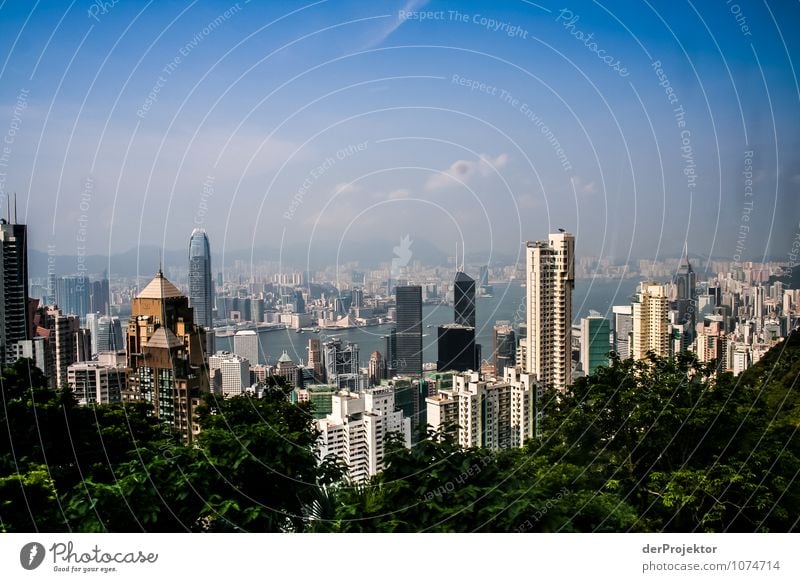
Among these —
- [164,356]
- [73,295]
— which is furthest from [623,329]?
[73,295]

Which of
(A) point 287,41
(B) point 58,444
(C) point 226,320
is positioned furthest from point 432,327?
(B) point 58,444

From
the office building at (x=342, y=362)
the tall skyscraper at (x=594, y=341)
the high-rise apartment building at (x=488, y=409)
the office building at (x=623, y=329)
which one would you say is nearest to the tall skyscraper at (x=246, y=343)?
the office building at (x=342, y=362)

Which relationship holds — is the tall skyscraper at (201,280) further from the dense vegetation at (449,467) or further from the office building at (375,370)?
the office building at (375,370)

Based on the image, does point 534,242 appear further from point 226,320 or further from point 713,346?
point 226,320

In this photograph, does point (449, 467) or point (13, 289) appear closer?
point (449, 467)

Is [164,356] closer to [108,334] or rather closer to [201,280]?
[108,334]

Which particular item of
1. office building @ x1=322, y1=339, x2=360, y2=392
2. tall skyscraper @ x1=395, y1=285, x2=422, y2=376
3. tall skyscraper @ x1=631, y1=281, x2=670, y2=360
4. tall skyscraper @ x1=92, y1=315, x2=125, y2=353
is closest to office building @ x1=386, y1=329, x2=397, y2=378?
tall skyscraper @ x1=395, y1=285, x2=422, y2=376
